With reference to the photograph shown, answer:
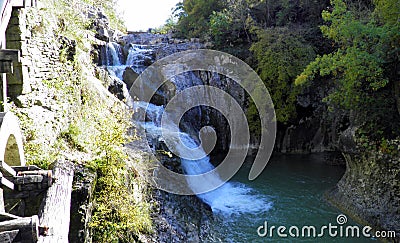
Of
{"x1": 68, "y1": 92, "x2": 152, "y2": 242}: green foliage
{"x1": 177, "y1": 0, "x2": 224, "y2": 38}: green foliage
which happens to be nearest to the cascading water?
{"x1": 68, "y1": 92, "x2": 152, "y2": 242}: green foliage

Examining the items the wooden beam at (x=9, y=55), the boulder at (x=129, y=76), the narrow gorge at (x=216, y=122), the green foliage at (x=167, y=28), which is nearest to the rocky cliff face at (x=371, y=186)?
the narrow gorge at (x=216, y=122)

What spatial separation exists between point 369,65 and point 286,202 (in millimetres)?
4398

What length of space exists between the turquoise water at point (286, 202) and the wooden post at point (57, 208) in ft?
14.8

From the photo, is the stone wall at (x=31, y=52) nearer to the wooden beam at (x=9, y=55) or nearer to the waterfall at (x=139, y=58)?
the wooden beam at (x=9, y=55)

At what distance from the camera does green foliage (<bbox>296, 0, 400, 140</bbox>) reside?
730 cm

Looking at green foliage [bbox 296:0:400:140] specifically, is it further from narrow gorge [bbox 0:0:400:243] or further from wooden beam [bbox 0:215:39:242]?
wooden beam [bbox 0:215:39:242]

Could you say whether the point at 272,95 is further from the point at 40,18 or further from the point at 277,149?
the point at 40,18

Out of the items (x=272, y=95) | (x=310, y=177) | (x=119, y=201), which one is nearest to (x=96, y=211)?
(x=119, y=201)

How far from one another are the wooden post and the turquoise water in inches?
178

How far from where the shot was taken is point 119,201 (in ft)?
14.7

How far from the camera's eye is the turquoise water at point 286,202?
7.32 metres

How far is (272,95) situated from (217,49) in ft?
11.4

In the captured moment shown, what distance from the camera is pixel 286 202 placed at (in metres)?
9.26

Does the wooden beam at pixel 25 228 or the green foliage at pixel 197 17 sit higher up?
the green foliage at pixel 197 17
